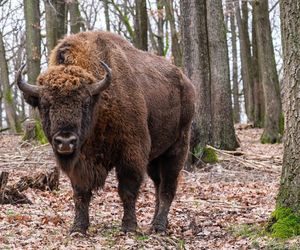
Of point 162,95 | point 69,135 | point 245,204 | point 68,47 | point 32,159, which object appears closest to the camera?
point 69,135

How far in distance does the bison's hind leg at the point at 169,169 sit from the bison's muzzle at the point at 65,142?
7.66 ft

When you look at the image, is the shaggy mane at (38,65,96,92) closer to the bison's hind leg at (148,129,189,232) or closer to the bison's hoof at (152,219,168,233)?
the bison's hoof at (152,219,168,233)

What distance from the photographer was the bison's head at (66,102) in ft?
22.7

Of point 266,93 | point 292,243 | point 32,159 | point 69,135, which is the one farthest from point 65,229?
point 266,93

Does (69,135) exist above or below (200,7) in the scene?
below

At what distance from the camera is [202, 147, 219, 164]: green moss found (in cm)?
1495

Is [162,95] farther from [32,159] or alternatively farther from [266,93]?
[266,93]

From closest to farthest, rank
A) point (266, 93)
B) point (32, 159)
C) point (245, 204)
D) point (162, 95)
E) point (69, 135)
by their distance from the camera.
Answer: point (69, 135), point (162, 95), point (245, 204), point (32, 159), point (266, 93)

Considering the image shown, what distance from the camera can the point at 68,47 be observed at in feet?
25.9

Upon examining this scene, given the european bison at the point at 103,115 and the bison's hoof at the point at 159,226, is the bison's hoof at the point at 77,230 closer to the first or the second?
Result: the european bison at the point at 103,115

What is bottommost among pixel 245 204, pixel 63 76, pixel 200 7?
pixel 245 204

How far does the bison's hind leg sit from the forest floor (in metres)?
0.37

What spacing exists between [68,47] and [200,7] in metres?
8.38

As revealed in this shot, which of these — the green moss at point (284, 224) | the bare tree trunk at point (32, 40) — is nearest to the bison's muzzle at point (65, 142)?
the green moss at point (284, 224)
